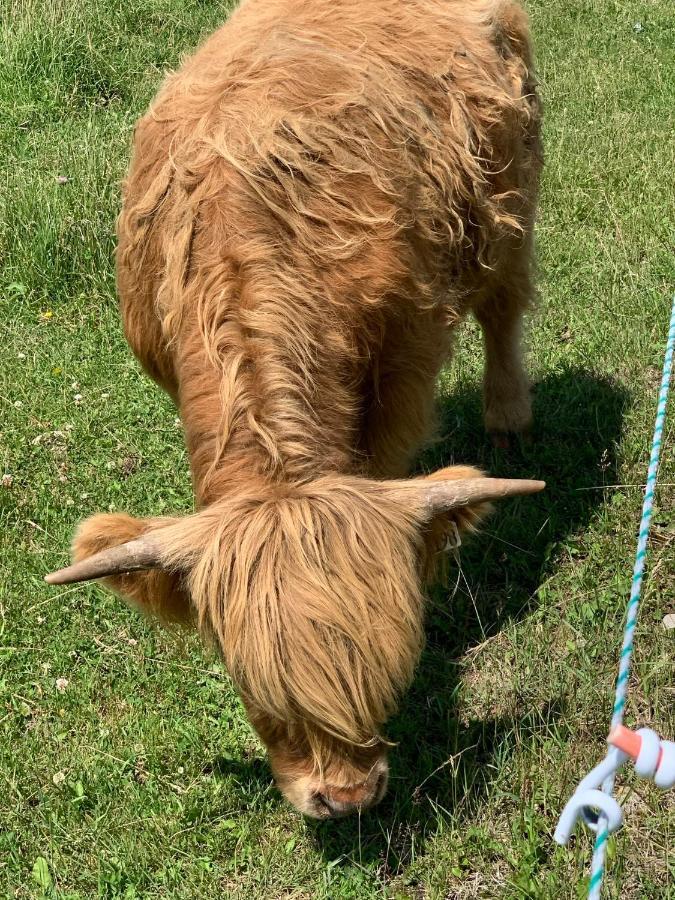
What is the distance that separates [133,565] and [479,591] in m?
2.09

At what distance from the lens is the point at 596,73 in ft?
28.1

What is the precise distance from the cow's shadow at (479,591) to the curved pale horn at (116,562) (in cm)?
134

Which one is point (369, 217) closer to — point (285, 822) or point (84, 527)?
point (84, 527)

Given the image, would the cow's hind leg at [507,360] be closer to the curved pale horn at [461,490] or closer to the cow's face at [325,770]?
the curved pale horn at [461,490]

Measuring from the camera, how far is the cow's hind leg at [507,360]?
5.19 m

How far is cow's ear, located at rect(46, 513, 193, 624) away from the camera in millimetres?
2684

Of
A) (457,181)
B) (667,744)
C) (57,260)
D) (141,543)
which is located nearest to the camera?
(667,744)

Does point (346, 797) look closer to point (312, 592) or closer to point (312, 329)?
point (312, 592)

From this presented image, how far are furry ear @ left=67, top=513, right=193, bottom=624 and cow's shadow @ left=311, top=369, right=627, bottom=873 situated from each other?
3.53ft

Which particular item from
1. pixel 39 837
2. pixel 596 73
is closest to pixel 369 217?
pixel 39 837

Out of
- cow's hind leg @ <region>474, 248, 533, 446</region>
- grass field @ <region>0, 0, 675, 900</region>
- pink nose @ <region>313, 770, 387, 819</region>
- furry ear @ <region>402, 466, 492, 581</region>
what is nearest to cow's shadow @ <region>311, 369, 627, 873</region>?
grass field @ <region>0, 0, 675, 900</region>

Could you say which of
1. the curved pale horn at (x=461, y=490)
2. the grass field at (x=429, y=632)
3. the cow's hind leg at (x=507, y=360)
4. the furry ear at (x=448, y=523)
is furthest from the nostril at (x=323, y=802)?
the cow's hind leg at (x=507, y=360)

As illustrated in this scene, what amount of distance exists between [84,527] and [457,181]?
1951mm

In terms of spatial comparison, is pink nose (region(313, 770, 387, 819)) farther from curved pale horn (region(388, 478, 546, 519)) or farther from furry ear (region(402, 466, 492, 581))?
curved pale horn (region(388, 478, 546, 519))
